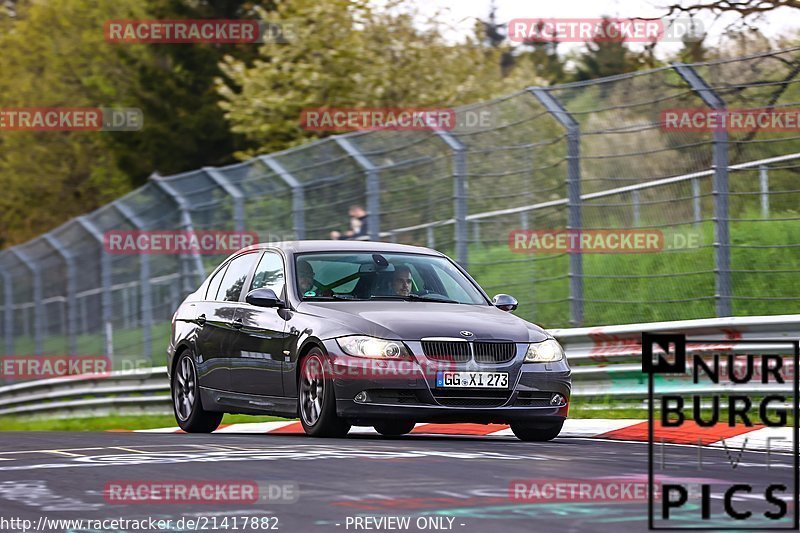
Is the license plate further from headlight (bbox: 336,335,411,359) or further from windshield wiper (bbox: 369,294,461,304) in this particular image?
windshield wiper (bbox: 369,294,461,304)

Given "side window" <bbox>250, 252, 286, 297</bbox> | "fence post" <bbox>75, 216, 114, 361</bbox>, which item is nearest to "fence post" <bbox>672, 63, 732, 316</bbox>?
"side window" <bbox>250, 252, 286, 297</bbox>

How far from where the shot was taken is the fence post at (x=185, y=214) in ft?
68.5

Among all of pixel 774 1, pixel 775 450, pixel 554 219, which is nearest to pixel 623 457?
pixel 775 450

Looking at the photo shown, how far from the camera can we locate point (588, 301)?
568 inches

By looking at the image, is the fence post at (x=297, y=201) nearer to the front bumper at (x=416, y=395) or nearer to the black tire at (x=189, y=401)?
the black tire at (x=189, y=401)

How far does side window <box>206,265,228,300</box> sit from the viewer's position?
528 inches

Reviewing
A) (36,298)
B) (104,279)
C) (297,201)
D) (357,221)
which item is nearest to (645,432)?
(357,221)

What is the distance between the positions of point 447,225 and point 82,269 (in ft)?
31.8

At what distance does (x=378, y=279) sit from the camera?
39.3ft

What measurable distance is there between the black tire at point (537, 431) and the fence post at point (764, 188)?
2751mm

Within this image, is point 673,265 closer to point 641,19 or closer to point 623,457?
point 623,457

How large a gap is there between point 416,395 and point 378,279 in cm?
159

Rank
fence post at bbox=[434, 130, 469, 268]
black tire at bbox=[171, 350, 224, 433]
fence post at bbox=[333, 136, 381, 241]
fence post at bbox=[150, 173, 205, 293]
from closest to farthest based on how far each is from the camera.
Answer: black tire at bbox=[171, 350, 224, 433], fence post at bbox=[434, 130, 469, 268], fence post at bbox=[333, 136, 381, 241], fence post at bbox=[150, 173, 205, 293]

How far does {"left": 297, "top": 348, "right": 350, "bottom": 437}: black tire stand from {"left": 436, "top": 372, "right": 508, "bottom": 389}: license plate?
0.76 meters
